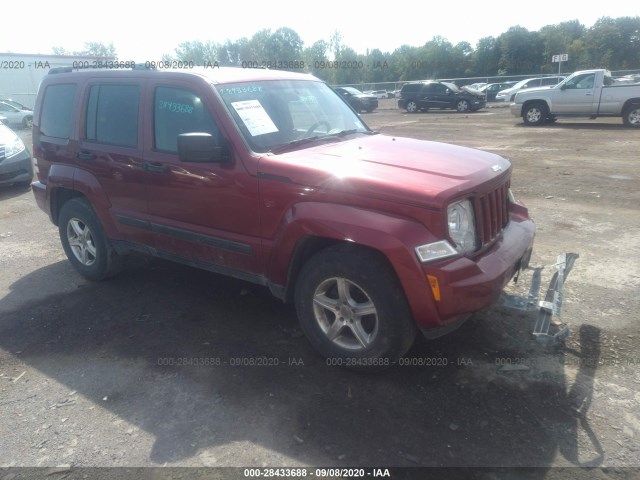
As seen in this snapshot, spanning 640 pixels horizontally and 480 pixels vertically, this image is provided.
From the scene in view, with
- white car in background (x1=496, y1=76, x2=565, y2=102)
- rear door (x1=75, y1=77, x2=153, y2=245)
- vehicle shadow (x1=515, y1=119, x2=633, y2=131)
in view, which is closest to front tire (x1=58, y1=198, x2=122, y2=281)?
rear door (x1=75, y1=77, x2=153, y2=245)

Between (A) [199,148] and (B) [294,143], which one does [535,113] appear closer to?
(B) [294,143]

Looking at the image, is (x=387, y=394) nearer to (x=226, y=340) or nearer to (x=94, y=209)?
(x=226, y=340)

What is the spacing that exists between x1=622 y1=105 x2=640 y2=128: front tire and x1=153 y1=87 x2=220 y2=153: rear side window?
1602 centimetres

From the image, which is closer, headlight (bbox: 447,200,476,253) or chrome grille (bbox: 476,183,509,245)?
headlight (bbox: 447,200,476,253)

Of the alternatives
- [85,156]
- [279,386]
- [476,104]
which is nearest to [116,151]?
[85,156]

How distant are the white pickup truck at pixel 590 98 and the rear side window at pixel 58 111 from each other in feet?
52.1

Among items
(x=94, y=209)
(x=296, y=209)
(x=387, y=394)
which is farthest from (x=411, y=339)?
(x=94, y=209)

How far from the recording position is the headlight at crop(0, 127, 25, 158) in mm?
9564

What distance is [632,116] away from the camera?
15.6m

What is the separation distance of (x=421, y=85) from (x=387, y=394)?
26.6 metres

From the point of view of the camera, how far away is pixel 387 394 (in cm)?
321

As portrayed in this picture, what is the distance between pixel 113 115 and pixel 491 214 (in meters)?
3.36

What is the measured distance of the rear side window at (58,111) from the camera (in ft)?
16.2

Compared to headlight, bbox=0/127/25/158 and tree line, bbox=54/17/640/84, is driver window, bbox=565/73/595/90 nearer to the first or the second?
headlight, bbox=0/127/25/158
